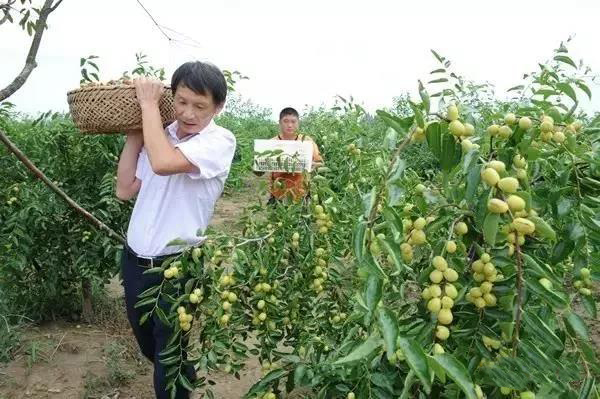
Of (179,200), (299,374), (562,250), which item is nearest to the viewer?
(562,250)

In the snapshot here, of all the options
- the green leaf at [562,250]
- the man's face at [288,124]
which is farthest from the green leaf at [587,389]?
the man's face at [288,124]

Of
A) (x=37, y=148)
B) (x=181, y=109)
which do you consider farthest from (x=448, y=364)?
(x=37, y=148)

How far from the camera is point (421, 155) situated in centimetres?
670

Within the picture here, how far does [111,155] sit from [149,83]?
1.17 metres

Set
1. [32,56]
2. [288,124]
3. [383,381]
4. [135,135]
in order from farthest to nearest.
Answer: [288,124] → [135,135] → [32,56] → [383,381]

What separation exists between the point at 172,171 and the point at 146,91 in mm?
259

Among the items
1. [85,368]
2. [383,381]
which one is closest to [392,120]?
[383,381]

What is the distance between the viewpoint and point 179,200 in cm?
175

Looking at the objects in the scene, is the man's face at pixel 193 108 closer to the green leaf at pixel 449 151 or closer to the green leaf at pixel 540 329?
the green leaf at pixel 449 151

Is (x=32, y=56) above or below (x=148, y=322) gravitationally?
above

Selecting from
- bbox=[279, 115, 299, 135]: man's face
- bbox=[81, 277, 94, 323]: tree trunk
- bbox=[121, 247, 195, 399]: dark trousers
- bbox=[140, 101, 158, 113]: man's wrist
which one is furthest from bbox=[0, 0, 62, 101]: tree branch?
bbox=[279, 115, 299, 135]: man's face

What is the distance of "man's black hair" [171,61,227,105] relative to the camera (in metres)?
1.64

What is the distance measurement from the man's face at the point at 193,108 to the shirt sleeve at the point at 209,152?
5 centimetres

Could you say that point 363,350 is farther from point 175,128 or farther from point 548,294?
point 175,128
